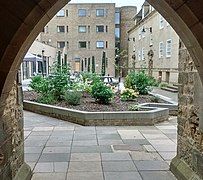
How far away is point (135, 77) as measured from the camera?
11.9 metres

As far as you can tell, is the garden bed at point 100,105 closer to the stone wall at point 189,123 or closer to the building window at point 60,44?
the stone wall at point 189,123

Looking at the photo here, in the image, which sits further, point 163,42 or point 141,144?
point 163,42

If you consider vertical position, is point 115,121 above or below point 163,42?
below

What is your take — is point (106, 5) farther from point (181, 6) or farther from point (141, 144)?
point (181, 6)

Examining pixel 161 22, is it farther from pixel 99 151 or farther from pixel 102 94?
pixel 99 151

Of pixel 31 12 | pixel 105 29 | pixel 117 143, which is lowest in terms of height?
pixel 117 143

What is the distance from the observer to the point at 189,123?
3.80m

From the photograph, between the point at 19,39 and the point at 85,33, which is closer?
the point at 19,39

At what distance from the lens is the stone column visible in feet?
9.87

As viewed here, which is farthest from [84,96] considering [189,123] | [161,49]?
[161,49]

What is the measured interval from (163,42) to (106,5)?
1850 cm

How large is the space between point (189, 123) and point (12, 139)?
2.22 meters

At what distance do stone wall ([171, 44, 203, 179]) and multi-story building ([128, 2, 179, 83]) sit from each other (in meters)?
13.8

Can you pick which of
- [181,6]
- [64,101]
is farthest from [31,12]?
[64,101]
